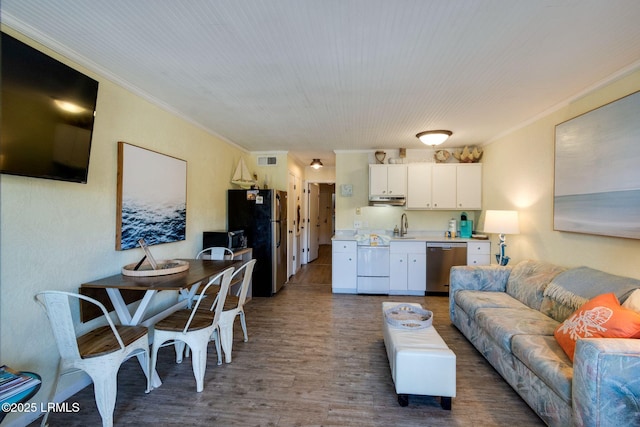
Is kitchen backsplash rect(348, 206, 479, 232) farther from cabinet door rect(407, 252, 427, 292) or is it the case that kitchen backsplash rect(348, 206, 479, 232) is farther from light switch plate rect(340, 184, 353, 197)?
cabinet door rect(407, 252, 427, 292)

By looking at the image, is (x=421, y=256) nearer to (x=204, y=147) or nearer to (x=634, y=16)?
(x=634, y=16)

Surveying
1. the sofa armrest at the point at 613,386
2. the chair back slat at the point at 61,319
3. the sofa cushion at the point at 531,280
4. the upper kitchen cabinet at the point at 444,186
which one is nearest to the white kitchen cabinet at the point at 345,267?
the upper kitchen cabinet at the point at 444,186

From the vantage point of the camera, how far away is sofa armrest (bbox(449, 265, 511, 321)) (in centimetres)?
317

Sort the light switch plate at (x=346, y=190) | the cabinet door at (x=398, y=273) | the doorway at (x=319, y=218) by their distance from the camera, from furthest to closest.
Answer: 1. the doorway at (x=319, y=218)
2. the light switch plate at (x=346, y=190)
3. the cabinet door at (x=398, y=273)

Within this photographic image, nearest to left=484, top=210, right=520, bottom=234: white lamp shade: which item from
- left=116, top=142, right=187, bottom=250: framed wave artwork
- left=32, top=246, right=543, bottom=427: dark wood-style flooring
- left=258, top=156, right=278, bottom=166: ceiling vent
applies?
left=32, top=246, right=543, bottom=427: dark wood-style flooring

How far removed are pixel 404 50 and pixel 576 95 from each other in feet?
6.67

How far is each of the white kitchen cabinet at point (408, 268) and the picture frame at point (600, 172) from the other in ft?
6.19

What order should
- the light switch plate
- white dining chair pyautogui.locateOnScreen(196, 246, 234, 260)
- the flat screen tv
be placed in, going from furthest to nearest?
the light switch plate, white dining chair pyautogui.locateOnScreen(196, 246, 234, 260), the flat screen tv

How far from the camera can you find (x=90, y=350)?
68.1 inches

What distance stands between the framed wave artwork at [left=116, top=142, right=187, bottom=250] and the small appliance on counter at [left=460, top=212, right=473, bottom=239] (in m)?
4.38

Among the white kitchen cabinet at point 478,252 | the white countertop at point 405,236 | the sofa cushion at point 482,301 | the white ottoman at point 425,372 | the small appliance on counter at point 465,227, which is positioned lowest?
the white ottoman at point 425,372

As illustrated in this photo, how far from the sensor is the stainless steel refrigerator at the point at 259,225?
A: 438 centimetres

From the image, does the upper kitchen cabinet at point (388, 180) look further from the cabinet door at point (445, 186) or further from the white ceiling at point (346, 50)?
the white ceiling at point (346, 50)

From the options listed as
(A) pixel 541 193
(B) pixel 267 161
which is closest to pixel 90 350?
(B) pixel 267 161
